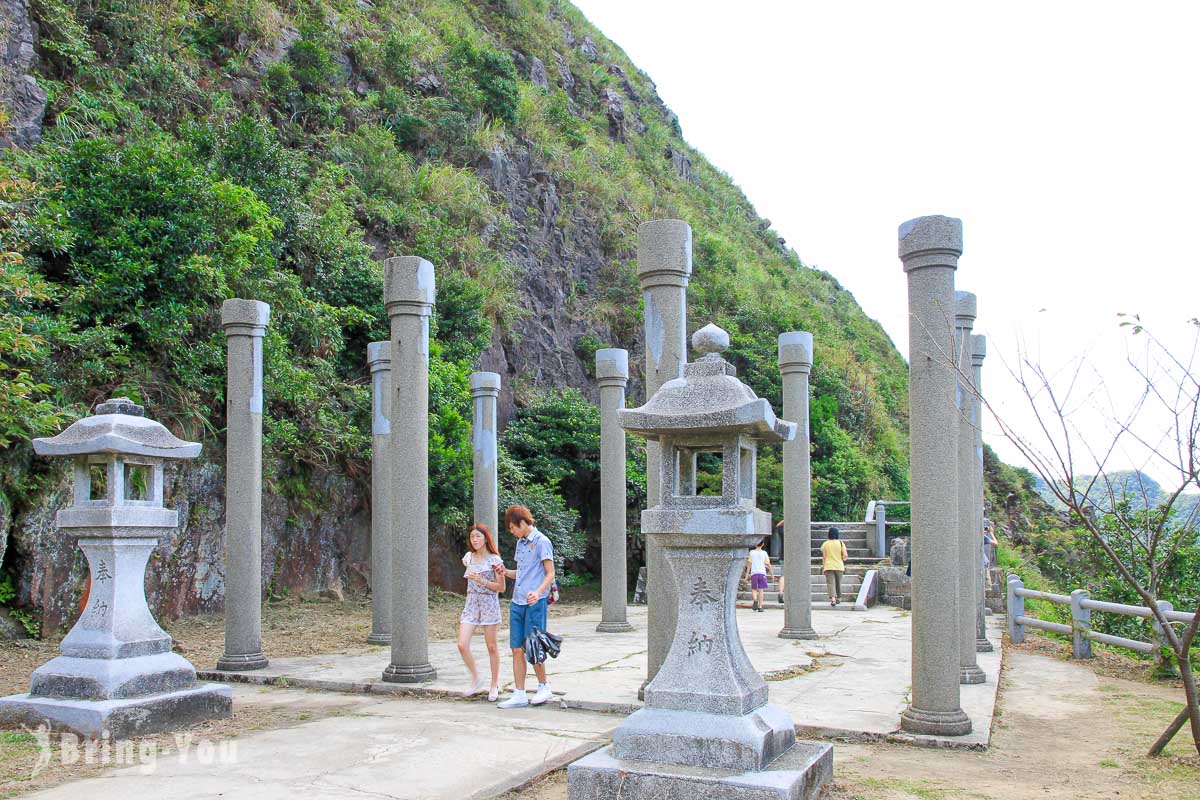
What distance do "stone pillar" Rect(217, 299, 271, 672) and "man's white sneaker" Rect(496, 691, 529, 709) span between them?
3370 millimetres

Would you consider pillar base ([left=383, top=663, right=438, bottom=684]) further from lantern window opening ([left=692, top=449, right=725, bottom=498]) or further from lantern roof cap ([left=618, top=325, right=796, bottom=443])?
lantern window opening ([left=692, top=449, right=725, bottom=498])

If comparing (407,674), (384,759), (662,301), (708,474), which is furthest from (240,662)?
(708,474)

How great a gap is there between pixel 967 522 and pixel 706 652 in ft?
14.0

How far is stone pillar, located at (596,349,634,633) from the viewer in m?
12.6

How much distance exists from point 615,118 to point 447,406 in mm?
22970

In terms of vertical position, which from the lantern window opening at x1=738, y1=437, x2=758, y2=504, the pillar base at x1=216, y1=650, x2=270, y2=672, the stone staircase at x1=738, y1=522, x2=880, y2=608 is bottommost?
the stone staircase at x1=738, y1=522, x2=880, y2=608

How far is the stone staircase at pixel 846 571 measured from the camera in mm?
17828

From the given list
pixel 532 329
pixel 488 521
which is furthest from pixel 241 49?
pixel 488 521

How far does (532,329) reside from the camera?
23594 mm

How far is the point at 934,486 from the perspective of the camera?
6.33m

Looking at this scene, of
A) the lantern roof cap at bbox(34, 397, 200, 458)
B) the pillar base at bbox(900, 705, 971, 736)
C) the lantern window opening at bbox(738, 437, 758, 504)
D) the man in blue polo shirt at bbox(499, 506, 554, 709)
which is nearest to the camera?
the lantern window opening at bbox(738, 437, 758, 504)

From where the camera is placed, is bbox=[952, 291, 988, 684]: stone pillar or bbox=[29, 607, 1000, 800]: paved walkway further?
bbox=[952, 291, 988, 684]: stone pillar

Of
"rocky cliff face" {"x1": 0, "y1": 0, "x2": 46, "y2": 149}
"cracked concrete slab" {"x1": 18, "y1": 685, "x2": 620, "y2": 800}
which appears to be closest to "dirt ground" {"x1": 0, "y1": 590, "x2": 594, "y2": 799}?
"cracked concrete slab" {"x1": 18, "y1": 685, "x2": 620, "y2": 800}

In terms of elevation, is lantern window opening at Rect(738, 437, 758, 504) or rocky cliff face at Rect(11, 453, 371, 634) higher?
lantern window opening at Rect(738, 437, 758, 504)
